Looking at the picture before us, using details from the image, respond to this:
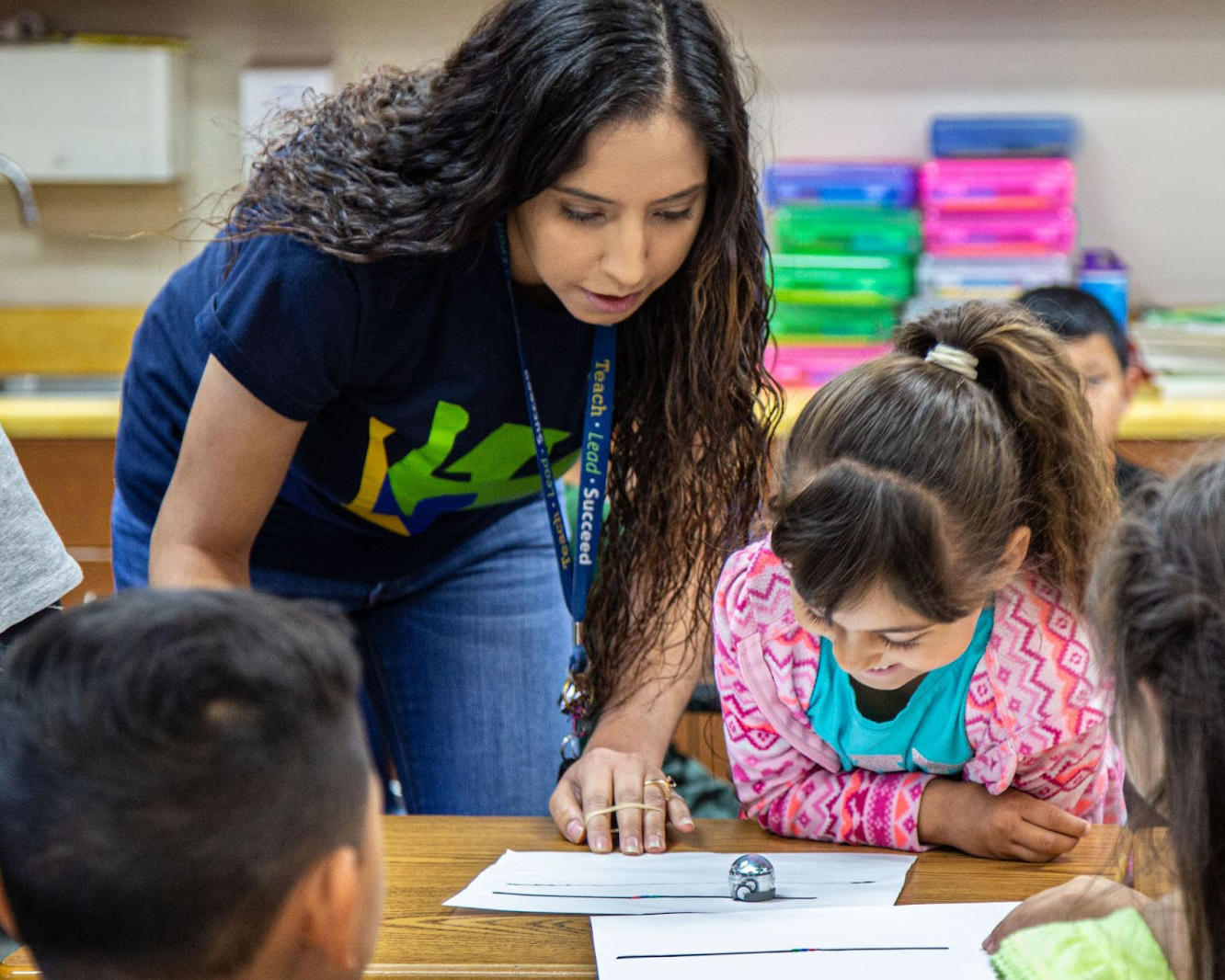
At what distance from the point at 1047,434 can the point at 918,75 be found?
1735 mm

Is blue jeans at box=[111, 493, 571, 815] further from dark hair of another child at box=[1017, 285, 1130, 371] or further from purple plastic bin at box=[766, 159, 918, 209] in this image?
purple plastic bin at box=[766, 159, 918, 209]

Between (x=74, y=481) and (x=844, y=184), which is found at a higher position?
(x=844, y=184)

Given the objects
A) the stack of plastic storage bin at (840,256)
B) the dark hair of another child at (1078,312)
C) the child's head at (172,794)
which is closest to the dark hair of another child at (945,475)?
the child's head at (172,794)

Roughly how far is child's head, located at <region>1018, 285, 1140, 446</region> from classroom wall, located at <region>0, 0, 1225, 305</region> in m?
0.67

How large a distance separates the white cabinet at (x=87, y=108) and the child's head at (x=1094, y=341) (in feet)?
5.20

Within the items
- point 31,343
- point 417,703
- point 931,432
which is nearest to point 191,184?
point 31,343

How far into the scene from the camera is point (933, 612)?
1.11 metres

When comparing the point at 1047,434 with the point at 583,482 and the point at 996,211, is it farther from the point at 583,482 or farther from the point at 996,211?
the point at 996,211

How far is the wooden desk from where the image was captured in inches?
37.4

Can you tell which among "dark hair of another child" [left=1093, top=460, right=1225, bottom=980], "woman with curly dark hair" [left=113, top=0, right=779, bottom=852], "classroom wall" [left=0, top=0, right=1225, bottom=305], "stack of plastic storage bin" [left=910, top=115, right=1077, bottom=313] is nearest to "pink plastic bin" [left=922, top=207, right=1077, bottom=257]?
"stack of plastic storage bin" [left=910, top=115, right=1077, bottom=313]

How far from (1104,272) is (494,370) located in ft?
5.49

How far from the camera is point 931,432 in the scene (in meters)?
1.12

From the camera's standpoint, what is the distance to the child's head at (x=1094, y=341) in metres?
2.02

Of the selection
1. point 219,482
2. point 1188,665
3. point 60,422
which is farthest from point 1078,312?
point 60,422
